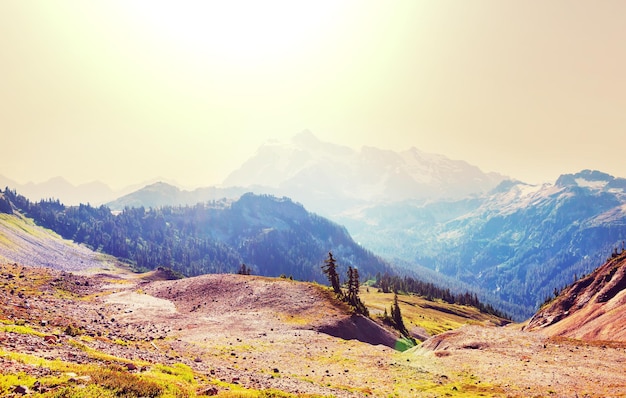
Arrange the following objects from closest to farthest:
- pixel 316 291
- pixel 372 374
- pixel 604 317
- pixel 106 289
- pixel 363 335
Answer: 1. pixel 372 374
2. pixel 604 317
3. pixel 363 335
4. pixel 316 291
5. pixel 106 289

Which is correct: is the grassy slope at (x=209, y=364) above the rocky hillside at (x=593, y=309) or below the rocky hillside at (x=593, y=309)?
below

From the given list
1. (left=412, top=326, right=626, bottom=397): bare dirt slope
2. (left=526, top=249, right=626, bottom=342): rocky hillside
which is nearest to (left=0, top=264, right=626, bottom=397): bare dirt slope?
(left=412, top=326, right=626, bottom=397): bare dirt slope

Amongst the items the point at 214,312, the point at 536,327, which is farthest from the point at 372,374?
the point at 536,327

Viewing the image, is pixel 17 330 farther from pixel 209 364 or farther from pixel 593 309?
pixel 593 309

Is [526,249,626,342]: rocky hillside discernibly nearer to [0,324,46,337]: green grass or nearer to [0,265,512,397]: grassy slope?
[0,265,512,397]: grassy slope

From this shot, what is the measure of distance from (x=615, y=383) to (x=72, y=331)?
157 feet

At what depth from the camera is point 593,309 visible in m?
64.2

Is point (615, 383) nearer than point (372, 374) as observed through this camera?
Yes

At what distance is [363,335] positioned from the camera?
65.2 meters

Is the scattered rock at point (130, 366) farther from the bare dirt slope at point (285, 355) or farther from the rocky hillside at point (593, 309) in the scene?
the rocky hillside at point (593, 309)

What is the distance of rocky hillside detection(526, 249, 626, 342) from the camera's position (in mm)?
52469

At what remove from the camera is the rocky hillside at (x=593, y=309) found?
5247 centimetres

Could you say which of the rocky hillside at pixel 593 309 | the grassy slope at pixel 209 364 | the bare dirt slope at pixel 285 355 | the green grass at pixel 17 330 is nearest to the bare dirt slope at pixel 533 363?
the bare dirt slope at pixel 285 355

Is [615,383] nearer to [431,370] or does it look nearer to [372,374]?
[431,370]
